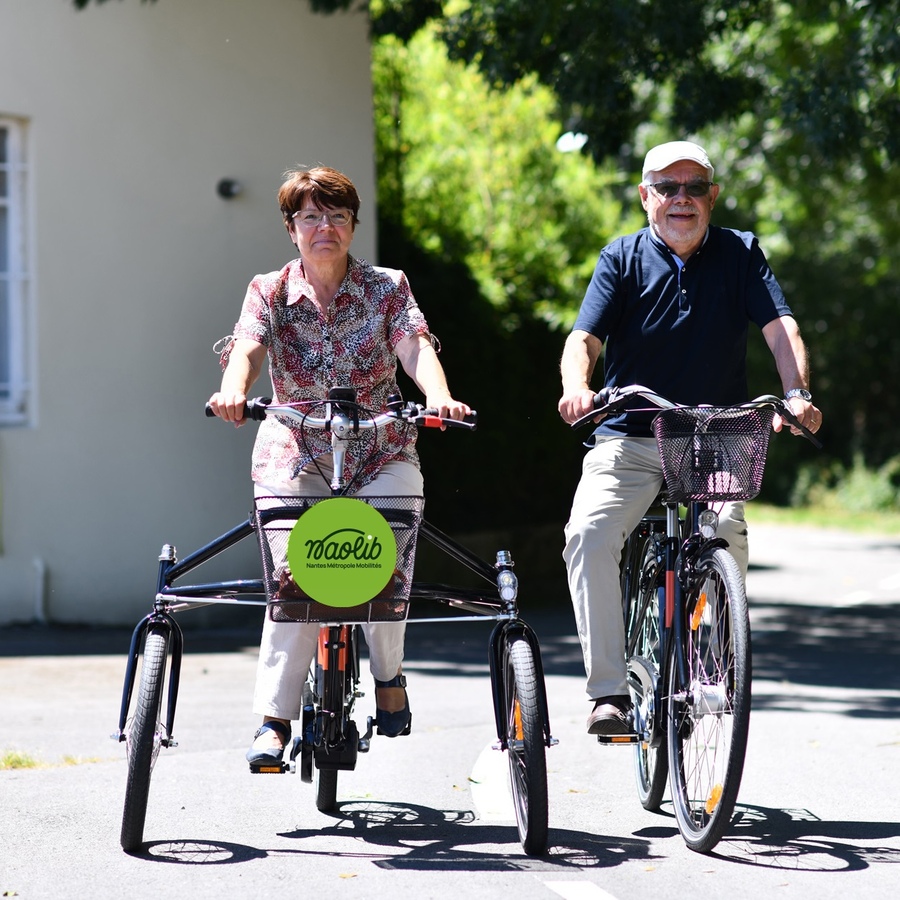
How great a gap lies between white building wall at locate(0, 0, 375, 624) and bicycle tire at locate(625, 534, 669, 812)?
5932 millimetres

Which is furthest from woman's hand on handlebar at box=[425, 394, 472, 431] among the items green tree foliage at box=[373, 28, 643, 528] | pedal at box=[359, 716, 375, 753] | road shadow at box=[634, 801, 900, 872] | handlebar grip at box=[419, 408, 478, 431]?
green tree foliage at box=[373, 28, 643, 528]

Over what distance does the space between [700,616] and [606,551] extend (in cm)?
39

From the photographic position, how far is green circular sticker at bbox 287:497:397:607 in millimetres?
4309

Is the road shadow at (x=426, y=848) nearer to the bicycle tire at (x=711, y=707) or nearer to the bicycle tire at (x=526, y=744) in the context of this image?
the bicycle tire at (x=526, y=744)

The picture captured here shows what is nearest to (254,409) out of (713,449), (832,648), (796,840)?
(713,449)

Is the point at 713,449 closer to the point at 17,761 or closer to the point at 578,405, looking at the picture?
the point at 578,405

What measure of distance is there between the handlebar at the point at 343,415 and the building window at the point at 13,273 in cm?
622

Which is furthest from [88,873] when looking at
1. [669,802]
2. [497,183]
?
[497,183]

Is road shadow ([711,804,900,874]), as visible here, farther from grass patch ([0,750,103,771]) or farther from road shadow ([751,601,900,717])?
grass patch ([0,750,103,771])

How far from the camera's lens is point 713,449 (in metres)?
4.56

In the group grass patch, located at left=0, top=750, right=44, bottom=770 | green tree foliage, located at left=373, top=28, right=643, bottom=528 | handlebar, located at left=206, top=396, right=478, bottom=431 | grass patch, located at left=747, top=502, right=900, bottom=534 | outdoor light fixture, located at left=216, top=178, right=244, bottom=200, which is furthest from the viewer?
grass patch, located at left=747, top=502, right=900, bottom=534

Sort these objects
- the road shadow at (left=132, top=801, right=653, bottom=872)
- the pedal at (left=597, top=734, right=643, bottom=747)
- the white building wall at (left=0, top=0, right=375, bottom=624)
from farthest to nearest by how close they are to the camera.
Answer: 1. the white building wall at (left=0, top=0, right=375, bottom=624)
2. the pedal at (left=597, top=734, right=643, bottom=747)
3. the road shadow at (left=132, top=801, right=653, bottom=872)

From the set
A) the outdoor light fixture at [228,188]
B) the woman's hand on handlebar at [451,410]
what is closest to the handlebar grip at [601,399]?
the woman's hand on handlebar at [451,410]

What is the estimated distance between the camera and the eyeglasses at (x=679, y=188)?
4.95m
